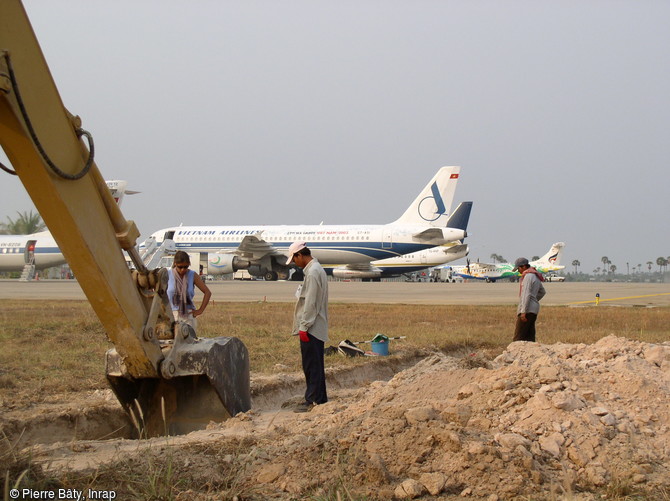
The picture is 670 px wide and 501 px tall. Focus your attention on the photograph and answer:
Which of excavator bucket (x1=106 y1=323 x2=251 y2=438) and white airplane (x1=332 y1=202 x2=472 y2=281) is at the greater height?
excavator bucket (x1=106 y1=323 x2=251 y2=438)

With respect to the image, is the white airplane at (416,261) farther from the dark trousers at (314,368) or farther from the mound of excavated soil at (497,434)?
the mound of excavated soil at (497,434)

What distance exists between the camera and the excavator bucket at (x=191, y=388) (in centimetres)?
573

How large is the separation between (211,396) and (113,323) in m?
1.48

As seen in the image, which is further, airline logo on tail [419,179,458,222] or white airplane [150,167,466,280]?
airline logo on tail [419,179,458,222]

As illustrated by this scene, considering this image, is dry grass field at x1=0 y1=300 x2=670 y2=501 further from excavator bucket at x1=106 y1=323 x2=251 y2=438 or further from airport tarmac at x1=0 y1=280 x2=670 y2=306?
airport tarmac at x1=0 y1=280 x2=670 y2=306

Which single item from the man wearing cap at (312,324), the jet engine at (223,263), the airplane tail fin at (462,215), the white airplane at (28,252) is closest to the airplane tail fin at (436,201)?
the airplane tail fin at (462,215)

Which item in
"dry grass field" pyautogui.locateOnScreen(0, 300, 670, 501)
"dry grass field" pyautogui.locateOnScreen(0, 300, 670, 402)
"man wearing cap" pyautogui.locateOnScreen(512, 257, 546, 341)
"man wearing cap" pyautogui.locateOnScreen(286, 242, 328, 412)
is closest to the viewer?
"dry grass field" pyautogui.locateOnScreen(0, 300, 670, 501)

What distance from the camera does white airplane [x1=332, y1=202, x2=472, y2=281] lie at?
1785 inches

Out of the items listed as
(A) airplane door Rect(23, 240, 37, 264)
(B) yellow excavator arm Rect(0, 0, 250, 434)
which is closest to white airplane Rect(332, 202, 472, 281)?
(A) airplane door Rect(23, 240, 37, 264)

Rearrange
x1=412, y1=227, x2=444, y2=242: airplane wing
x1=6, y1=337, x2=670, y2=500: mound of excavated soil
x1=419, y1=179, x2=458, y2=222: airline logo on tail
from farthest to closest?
x1=419, y1=179, x2=458, y2=222: airline logo on tail → x1=412, y1=227, x2=444, y2=242: airplane wing → x1=6, y1=337, x2=670, y2=500: mound of excavated soil

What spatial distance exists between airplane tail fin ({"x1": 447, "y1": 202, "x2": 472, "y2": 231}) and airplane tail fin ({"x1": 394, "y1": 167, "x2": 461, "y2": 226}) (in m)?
1.05

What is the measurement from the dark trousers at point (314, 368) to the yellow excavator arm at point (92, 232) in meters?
0.66

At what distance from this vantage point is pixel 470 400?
17.3ft

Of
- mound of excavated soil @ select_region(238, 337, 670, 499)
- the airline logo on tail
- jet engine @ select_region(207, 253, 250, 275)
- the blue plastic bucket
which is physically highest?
the airline logo on tail
